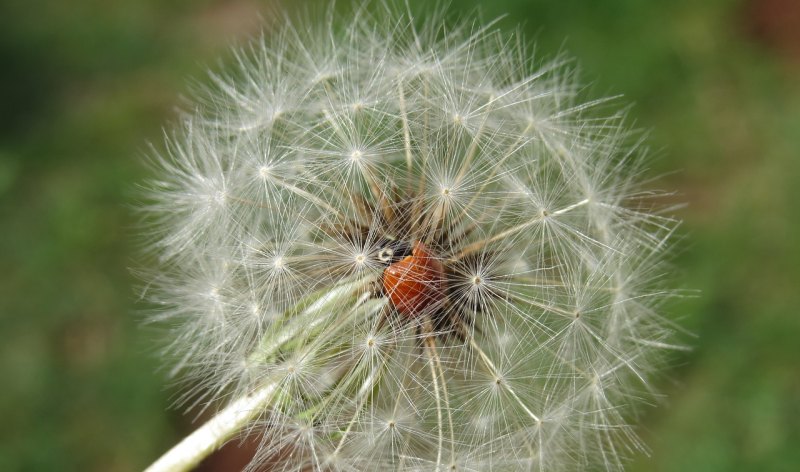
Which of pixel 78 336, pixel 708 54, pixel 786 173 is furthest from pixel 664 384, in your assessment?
pixel 78 336

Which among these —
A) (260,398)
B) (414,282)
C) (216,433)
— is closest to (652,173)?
(414,282)

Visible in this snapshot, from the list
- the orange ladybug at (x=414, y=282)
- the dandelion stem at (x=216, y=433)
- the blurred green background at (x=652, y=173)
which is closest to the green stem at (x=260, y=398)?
the dandelion stem at (x=216, y=433)

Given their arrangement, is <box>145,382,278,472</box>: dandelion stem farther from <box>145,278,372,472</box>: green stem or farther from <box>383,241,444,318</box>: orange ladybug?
<box>383,241,444,318</box>: orange ladybug

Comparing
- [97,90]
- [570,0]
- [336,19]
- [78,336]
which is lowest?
[78,336]

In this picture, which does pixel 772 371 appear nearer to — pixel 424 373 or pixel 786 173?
pixel 786 173

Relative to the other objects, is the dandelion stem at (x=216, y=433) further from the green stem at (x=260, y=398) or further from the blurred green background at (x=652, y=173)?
the blurred green background at (x=652, y=173)

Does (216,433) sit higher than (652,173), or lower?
lower

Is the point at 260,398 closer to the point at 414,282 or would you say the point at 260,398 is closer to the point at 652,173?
the point at 414,282

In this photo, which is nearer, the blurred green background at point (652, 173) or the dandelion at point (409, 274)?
the dandelion at point (409, 274)
